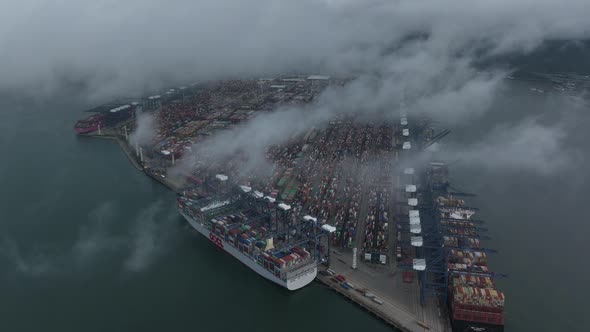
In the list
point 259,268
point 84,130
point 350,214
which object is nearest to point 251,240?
point 259,268

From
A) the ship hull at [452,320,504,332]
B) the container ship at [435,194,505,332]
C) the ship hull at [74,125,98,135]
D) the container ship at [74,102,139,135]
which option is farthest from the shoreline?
the container ship at [74,102,139,135]

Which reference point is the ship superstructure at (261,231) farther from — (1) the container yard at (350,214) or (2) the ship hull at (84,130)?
(2) the ship hull at (84,130)

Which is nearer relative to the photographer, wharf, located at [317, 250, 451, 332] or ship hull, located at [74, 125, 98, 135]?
wharf, located at [317, 250, 451, 332]

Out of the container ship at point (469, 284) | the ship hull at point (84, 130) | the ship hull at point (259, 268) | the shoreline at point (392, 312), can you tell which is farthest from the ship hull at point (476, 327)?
the ship hull at point (84, 130)

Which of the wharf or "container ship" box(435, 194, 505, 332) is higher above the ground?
"container ship" box(435, 194, 505, 332)

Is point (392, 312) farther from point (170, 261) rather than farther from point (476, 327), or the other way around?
point (170, 261)

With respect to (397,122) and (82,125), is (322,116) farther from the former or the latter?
(82,125)

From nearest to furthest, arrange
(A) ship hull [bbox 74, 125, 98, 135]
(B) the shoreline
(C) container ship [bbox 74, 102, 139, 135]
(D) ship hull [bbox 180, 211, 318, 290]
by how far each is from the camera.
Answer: (B) the shoreline
(D) ship hull [bbox 180, 211, 318, 290]
(A) ship hull [bbox 74, 125, 98, 135]
(C) container ship [bbox 74, 102, 139, 135]

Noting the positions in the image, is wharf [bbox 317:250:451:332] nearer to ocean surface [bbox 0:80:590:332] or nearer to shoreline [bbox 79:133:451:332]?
shoreline [bbox 79:133:451:332]
